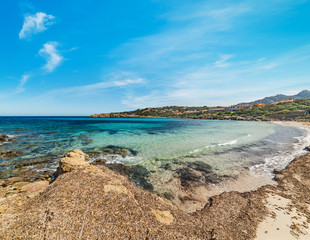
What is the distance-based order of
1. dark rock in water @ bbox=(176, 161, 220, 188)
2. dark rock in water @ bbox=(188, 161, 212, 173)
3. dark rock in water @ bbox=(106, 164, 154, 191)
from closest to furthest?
A: dark rock in water @ bbox=(106, 164, 154, 191)
dark rock in water @ bbox=(176, 161, 220, 188)
dark rock in water @ bbox=(188, 161, 212, 173)

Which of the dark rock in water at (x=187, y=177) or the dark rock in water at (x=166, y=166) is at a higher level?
the dark rock in water at (x=166, y=166)

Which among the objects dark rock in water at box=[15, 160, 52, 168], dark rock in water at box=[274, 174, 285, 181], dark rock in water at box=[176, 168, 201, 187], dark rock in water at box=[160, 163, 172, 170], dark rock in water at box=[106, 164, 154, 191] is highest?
dark rock in water at box=[15, 160, 52, 168]

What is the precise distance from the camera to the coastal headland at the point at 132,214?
16.2 ft

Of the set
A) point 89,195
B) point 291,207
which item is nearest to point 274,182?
point 291,207

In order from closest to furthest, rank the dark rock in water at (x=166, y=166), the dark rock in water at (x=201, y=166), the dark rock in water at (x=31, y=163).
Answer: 1. the dark rock in water at (x=201, y=166)
2. the dark rock in water at (x=166, y=166)
3. the dark rock in water at (x=31, y=163)

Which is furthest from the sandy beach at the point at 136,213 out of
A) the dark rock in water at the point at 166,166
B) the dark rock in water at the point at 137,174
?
the dark rock in water at the point at 166,166

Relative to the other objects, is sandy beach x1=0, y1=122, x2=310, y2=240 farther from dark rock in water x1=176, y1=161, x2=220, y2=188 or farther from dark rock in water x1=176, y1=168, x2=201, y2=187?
dark rock in water x1=176, y1=168, x2=201, y2=187

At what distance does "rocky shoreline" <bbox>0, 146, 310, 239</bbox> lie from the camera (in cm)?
493

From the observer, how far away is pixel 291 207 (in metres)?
7.58

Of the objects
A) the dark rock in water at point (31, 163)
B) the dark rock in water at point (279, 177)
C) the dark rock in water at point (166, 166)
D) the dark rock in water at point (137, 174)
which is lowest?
the dark rock in water at point (279, 177)

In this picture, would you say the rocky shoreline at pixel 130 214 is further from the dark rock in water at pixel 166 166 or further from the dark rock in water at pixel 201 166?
the dark rock in water at pixel 166 166

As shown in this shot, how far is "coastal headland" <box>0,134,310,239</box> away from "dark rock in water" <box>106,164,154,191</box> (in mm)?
3092

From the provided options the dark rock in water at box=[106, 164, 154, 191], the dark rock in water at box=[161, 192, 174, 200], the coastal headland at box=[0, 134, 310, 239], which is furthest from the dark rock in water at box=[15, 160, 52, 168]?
the dark rock in water at box=[161, 192, 174, 200]

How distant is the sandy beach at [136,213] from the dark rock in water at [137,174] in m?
2.95
